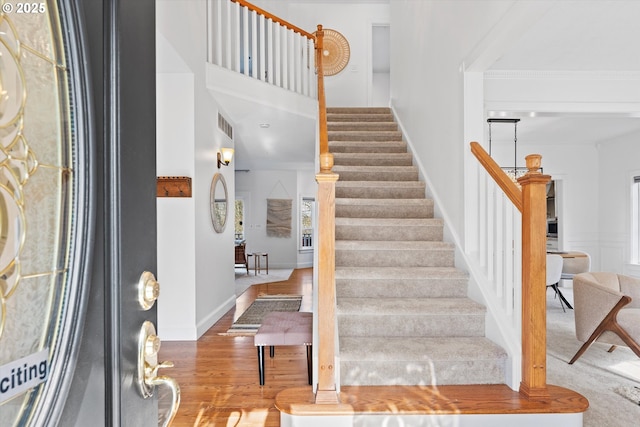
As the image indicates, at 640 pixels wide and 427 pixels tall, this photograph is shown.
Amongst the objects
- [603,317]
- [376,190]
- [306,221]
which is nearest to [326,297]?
[376,190]

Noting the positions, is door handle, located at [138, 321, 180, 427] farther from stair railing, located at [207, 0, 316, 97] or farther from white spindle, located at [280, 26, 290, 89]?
white spindle, located at [280, 26, 290, 89]

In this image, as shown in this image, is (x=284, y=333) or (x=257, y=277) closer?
(x=284, y=333)

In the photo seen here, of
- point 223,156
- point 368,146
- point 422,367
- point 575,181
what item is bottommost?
point 422,367

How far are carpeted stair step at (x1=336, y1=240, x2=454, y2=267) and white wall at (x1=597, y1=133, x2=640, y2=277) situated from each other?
16.4ft

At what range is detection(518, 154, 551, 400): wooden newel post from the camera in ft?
6.73

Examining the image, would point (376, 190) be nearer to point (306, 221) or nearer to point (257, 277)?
point (257, 277)

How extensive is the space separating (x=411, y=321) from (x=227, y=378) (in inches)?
56.4

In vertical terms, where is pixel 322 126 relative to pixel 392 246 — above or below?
above

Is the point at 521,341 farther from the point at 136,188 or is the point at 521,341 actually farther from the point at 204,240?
the point at 204,240

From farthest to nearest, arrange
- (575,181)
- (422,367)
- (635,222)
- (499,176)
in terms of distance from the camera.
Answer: (575,181)
(635,222)
(499,176)
(422,367)

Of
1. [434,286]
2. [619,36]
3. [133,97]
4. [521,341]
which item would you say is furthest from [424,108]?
[133,97]

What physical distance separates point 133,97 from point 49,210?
229 millimetres

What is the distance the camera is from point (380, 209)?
3623mm

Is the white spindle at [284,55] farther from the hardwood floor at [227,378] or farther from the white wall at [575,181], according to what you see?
the white wall at [575,181]
